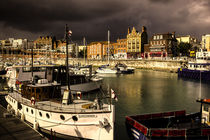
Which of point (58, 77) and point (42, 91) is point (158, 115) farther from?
point (58, 77)

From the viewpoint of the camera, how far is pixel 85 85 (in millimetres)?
42219

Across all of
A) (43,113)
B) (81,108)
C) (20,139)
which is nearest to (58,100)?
(43,113)

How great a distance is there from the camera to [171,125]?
59.5 ft

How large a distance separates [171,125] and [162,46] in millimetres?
110343

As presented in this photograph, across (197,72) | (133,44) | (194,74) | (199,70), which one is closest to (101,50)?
(133,44)

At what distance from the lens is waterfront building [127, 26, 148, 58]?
13562 centimetres

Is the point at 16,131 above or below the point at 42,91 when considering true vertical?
below

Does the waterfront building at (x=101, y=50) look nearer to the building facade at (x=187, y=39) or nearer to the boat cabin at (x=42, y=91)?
the building facade at (x=187, y=39)

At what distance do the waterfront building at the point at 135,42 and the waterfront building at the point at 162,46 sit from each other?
9.02m

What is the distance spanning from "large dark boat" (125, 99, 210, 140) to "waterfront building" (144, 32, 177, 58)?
108 m

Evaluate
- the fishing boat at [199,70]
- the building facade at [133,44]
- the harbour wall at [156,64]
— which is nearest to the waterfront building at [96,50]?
the harbour wall at [156,64]

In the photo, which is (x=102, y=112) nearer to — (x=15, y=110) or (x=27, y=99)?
(x=27, y=99)

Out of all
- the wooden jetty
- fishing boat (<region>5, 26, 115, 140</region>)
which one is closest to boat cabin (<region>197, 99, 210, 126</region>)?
fishing boat (<region>5, 26, 115, 140</region>)

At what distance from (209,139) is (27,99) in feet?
66.8
